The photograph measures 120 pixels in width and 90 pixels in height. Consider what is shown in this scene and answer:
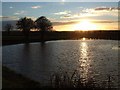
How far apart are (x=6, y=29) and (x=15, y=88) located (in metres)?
133

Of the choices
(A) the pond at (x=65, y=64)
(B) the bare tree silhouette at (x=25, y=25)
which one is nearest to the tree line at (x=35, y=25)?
(B) the bare tree silhouette at (x=25, y=25)

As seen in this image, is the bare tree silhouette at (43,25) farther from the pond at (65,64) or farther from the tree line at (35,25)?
the pond at (65,64)

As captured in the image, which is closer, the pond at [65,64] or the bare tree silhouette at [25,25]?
the pond at [65,64]

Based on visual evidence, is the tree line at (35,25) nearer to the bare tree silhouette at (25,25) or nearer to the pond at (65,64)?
A: the bare tree silhouette at (25,25)

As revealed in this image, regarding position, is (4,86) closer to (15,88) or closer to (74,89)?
(15,88)

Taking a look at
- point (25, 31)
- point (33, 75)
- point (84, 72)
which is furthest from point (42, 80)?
point (25, 31)

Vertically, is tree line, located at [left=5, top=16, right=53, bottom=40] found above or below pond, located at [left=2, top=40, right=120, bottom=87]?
above

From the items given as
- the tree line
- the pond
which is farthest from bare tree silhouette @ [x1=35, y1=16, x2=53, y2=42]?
the pond

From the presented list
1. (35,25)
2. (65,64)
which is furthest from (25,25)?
(65,64)

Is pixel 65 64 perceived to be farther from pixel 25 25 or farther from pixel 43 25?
pixel 25 25

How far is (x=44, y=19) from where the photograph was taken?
11062cm

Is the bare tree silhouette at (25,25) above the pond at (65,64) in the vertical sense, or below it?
above

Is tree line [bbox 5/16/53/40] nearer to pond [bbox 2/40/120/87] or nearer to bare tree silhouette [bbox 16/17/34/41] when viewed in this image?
bare tree silhouette [bbox 16/17/34/41]

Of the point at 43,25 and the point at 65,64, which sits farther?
the point at 43,25
